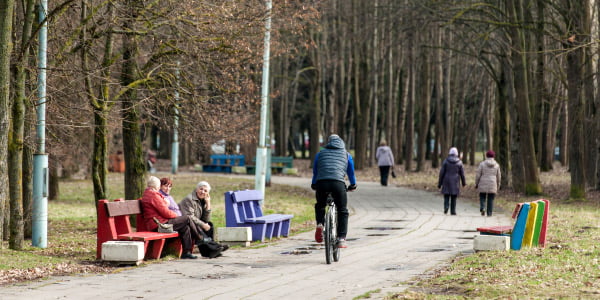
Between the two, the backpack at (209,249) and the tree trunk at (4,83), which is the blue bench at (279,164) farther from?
the tree trunk at (4,83)

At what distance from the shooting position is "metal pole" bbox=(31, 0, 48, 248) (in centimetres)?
1355

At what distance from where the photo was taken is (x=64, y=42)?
15.5 m

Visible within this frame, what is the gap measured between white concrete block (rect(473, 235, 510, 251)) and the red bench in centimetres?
439

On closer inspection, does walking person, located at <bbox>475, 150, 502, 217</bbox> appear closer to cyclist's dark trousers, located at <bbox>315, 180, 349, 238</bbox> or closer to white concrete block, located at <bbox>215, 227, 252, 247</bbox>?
white concrete block, located at <bbox>215, 227, 252, 247</bbox>

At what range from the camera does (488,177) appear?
21.2 meters

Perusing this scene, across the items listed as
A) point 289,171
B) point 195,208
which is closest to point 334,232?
point 195,208

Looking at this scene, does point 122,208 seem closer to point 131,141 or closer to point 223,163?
point 131,141

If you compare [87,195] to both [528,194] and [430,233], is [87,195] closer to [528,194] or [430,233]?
[528,194]

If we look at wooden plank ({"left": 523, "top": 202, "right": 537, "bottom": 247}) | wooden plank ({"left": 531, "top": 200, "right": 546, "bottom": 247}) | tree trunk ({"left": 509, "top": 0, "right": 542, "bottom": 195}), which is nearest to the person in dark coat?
tree trunk ({"left": 509, "top": 0, "right": 542, "bottom": 195})

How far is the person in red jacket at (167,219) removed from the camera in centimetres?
1287

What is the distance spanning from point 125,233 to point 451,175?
10.7 meters

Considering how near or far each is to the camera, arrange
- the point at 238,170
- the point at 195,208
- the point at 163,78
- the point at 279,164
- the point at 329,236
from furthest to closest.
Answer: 1. the point at 238,170
2. the point at 279,164
3. the point at 163,78
4. the point at 195,208
5. the point at 329,236

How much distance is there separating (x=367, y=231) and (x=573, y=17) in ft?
40.6

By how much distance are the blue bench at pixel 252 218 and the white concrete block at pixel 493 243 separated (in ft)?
12.9
